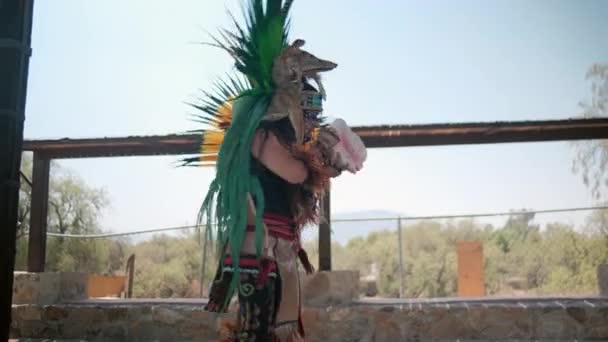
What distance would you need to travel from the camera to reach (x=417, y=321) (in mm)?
4477

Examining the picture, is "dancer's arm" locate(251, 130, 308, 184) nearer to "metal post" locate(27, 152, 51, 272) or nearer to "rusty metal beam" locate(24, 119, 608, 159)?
"rusty metal beam" locate(24, 119, 608, 159)

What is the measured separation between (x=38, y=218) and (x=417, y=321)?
321 centimetres

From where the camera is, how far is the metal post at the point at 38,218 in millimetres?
5324

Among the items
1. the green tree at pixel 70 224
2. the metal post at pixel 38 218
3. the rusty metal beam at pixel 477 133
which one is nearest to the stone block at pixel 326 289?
the rusty metal beam at pixel 477 133

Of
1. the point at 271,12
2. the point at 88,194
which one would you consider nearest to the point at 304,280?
the point at 271,12

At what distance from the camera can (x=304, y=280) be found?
470cm

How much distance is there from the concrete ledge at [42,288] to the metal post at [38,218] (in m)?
0.17

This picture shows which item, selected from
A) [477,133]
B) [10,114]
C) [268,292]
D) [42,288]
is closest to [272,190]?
[268,292]

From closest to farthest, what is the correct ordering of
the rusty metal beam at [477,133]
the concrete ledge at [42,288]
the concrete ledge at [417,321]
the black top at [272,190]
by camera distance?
the black top at [272,190]
the concrete ledge at [417,321]
the rusty metal beam at [477,133]
the concrete ledge at [42,288]

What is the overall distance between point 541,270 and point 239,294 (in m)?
8.52

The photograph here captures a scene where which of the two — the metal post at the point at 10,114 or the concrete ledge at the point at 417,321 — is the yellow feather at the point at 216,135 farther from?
the concrete ledge at the point at 417,321

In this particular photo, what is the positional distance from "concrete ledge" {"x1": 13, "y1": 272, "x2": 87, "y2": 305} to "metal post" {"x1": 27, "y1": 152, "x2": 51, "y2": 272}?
6.6 inches

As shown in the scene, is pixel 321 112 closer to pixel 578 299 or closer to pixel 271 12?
pixel 271 12

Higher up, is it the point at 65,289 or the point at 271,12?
the point at 271,12
